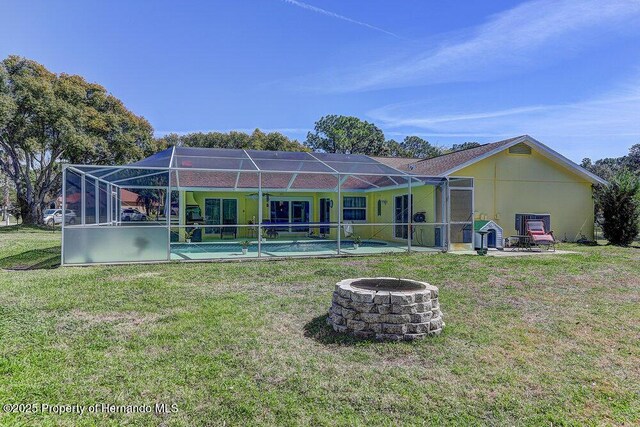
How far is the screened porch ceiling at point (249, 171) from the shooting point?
11078 millimetres

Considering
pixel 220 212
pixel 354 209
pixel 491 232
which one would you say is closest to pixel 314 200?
pixel 354 209

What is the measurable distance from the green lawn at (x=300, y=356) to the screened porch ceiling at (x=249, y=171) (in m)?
4.52

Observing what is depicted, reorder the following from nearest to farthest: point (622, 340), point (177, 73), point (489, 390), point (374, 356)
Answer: point (489, 390) < point (374, 356) < point (622, 340) < point (177, 73)

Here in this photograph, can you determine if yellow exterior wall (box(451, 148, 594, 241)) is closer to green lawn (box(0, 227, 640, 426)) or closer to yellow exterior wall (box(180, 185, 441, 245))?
yellow exterior wall (box(180, 185, 441, 245))

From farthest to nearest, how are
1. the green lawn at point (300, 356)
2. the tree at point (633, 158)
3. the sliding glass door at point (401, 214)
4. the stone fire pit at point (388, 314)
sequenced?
1. the tree at point (633, 158)
2. the sliding glass door at point (401, 214)
3. the stone fire pit at point (388, 314)
4. the green lawn at point (300, 356)

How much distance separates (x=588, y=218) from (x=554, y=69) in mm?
6684

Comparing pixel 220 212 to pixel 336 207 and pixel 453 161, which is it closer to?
pixel 336 207

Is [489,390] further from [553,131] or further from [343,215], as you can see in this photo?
[553,131]

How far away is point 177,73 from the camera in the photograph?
1543 cm

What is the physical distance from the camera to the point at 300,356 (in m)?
3.91

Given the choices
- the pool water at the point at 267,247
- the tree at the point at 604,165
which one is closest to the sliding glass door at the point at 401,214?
the pool water at the point at 267,247

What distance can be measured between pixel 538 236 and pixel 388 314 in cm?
1049

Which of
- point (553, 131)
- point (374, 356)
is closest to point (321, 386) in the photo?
point (374, 356)

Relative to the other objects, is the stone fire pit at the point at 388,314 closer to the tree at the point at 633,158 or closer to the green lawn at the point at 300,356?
the green lawn at the point at 300,356
